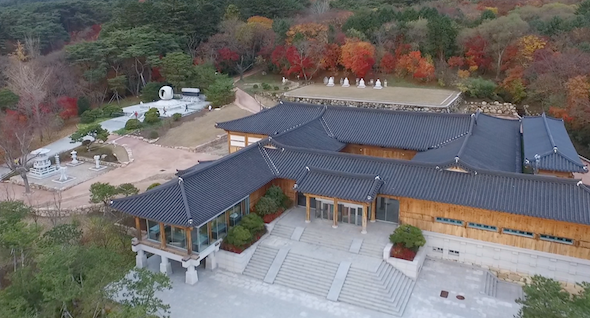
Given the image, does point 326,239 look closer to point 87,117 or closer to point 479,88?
point 479,88

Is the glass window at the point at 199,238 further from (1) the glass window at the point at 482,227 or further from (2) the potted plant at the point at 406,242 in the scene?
(1) the glass window at the point at 482,227

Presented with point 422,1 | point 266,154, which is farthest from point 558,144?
point 422,1

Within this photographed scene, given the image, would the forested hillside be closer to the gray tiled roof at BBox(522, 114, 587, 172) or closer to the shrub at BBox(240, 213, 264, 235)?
the gray tiled roof at BBox(522, 114, 587, 172)

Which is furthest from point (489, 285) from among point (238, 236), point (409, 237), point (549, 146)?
point (238, 236)

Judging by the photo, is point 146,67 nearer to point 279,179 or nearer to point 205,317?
point 279,179

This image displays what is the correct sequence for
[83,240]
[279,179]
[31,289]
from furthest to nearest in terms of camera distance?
[279,179], [83,240], [31,289]

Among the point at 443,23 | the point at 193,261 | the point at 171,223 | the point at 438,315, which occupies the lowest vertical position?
the point at 438,315

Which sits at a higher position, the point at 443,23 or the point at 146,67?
the point at 443,23
